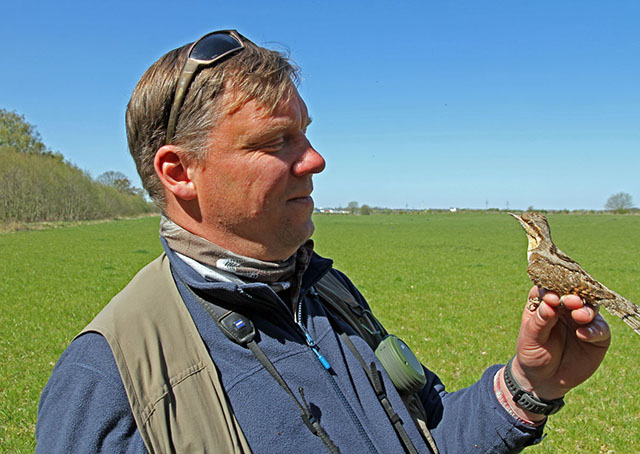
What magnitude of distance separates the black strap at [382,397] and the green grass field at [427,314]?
590cm

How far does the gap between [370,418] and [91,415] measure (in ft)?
3.31

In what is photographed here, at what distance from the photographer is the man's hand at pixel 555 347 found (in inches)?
77.3

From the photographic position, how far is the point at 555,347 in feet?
6.88

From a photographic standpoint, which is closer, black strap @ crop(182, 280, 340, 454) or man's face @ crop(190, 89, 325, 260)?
black strap @ crop(182, 280, 340, 454)

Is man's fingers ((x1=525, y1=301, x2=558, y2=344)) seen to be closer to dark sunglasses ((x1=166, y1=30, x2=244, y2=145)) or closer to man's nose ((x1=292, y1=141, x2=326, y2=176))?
man's nose ((x1=292, y1=141, x2=326, y2=176))

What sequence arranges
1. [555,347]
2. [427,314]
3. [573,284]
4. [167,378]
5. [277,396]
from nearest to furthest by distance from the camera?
[167,378]
[277,396]
[555,347]
[573,284]
[427,314]

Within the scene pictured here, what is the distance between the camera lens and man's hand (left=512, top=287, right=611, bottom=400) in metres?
1.96

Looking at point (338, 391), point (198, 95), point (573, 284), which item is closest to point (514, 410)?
point (573, 284)

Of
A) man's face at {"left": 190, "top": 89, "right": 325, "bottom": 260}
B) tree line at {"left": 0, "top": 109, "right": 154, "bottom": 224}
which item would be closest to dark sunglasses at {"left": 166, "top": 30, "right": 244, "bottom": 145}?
man's face at {"left": 190, "top": 89, "right": 325, "bottom": 260}

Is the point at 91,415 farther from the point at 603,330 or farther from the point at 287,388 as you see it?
the point at 603,330

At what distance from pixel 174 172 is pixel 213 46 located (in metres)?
0.52

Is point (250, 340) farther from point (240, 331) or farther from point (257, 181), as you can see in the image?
point (257, 181)

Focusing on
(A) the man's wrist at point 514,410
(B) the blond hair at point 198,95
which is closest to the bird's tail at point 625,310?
(A) the man's wrist at point 514,410

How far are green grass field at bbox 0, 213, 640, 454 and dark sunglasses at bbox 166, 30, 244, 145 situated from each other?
635cm
